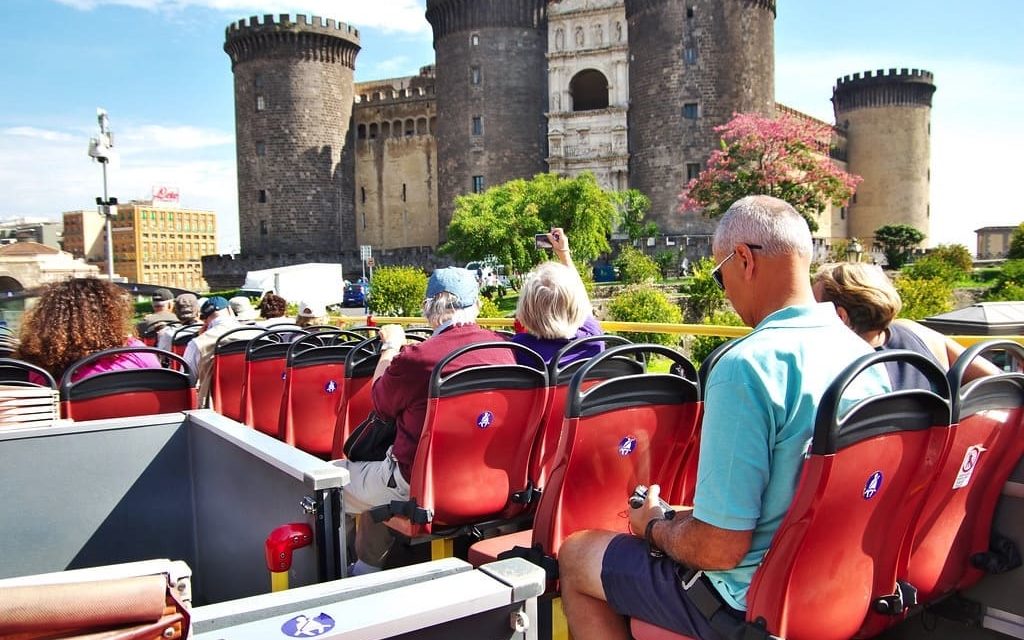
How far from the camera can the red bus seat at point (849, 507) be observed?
1.96 metres

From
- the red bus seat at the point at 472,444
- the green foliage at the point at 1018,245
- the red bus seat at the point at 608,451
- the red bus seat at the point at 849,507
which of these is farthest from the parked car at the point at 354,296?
the red bus seat at the point at 849,507

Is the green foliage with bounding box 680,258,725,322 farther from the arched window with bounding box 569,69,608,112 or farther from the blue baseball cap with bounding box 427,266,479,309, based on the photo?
the arched window with bounding box 569,69,608,112

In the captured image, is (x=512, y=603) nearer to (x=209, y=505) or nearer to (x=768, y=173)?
(x=209, y=505)

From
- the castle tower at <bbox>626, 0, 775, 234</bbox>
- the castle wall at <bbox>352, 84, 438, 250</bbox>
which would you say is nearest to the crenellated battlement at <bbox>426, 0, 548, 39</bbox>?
the castle tower at <bbox>626, 0, 775, 234</bbox>

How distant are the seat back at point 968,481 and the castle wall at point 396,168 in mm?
47005

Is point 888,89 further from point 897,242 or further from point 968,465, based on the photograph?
point 968,465

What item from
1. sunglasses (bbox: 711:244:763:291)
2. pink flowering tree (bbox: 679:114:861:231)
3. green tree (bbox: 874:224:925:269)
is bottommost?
sunglasses (bbox: 711:244:763:291)

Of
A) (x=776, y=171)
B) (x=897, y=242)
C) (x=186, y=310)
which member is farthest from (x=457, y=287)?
(x=897, y=242)

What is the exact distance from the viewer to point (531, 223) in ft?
97.8

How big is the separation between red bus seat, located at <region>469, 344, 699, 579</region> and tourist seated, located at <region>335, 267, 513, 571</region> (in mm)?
615

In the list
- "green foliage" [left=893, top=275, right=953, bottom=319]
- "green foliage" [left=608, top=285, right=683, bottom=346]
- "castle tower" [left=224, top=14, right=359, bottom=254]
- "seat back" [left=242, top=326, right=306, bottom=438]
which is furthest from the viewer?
"castle tower" [left=224, top=14, right=359, bottom=254]

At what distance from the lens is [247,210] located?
153 ft

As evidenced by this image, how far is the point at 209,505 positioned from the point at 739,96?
1485 inches

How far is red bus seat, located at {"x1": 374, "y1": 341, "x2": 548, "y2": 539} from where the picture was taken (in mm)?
3100
